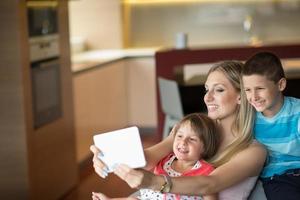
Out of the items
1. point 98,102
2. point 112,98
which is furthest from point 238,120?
point 112,98

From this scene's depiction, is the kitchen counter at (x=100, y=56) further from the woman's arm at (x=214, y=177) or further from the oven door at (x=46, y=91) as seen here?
the woman's arm at (x=214, y=177)

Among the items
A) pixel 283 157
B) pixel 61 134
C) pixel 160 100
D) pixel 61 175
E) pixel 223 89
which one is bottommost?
pixel 61 175

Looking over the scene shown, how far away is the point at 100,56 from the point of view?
6129 millimetres

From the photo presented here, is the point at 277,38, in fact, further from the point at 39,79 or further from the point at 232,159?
the point at 232,159

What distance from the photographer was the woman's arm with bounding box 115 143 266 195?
1558mm

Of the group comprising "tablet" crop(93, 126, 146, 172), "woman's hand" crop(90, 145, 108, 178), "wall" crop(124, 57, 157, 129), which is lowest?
"wall" crop(124, 57, 157, 129)

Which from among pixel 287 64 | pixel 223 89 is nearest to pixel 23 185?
pixel 223 89

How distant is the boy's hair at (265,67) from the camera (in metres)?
1.83

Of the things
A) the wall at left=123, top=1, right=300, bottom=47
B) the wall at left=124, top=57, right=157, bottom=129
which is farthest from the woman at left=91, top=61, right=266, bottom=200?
the wall at left=123, top=1, right=300, bottom=47

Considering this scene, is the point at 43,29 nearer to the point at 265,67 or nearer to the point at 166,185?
the point at 265,67

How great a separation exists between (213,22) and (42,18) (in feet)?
9.98

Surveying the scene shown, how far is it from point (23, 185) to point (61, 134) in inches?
27.1

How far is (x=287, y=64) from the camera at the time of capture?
5418 mm

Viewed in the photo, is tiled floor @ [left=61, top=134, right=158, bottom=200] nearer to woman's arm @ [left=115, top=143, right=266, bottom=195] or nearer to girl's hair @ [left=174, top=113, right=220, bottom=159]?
girl's hair @ [left=174, top=113, right=220, bottom=159]
